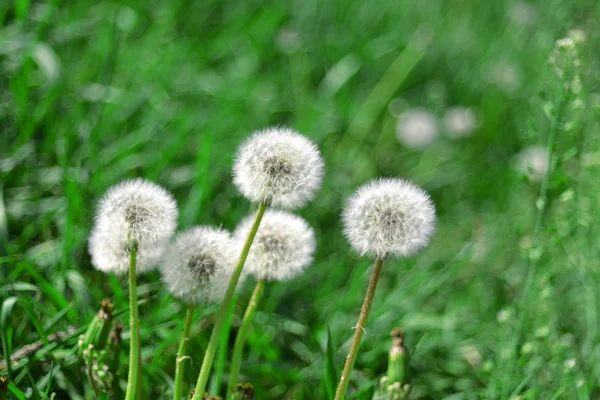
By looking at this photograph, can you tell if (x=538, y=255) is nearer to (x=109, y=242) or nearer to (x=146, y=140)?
(x=109, y=242)

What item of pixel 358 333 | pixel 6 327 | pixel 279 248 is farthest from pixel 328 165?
pixel 358 333

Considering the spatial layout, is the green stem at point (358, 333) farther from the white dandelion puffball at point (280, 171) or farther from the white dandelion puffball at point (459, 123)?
the white dandelion puffball at point (459, 123)

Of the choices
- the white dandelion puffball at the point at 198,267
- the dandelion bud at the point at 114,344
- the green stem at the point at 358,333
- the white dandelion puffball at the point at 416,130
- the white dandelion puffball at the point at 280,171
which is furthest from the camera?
the white dandelion puffball at the point at 416,130

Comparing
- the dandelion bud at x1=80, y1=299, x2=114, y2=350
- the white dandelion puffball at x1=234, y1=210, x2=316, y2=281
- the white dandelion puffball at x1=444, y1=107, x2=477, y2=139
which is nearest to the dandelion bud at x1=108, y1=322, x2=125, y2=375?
the dandelion bud at x1=80, y1=299, x2=114, y2=350

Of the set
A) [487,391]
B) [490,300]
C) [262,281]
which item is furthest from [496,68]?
[262,281]

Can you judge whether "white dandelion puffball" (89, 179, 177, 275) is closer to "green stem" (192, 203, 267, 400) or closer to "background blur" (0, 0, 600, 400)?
"green stem" (192, 203, 267, 400)

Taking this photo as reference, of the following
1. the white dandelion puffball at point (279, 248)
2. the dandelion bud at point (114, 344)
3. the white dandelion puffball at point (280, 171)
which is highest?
the white dandelion puffball at point (280, 171)

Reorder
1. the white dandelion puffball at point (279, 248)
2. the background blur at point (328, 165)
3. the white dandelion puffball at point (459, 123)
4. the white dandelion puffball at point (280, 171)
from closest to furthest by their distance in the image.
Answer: the white dandelion puffball at point (280, 171) → the white dandelion puffball at point (279, 248) → the background blur at point (328, 165) → the white dandelion puffball at point (459, 123)

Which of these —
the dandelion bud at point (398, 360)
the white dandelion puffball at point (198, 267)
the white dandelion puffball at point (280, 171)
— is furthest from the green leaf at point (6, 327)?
the dandelion bud at point (398, 360)
